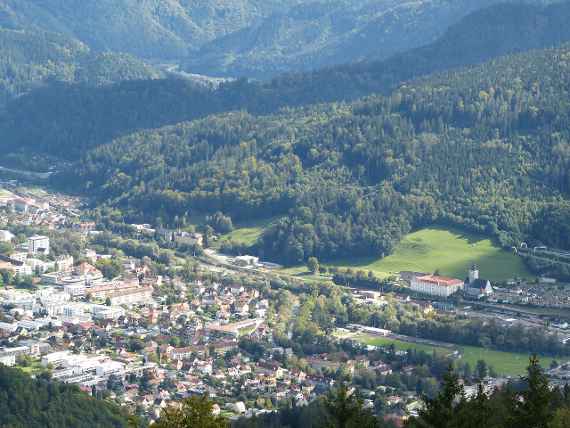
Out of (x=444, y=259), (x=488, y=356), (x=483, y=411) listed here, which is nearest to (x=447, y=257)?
(x=444, y=259)

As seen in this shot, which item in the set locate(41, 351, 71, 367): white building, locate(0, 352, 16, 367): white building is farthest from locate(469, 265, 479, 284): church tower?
locate(0, 352, 16, 367): white building

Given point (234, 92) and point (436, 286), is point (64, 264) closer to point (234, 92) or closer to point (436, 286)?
point (436, 286)

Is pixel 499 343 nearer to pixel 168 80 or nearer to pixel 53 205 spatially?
pixel 53 205

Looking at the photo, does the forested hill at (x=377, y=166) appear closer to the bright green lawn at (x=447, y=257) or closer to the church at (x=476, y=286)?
the bright green lawn at (x=447, y=257)

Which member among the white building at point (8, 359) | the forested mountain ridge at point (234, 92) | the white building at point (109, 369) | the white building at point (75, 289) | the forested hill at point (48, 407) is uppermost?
the forested mountain ridge at point (234, 92)

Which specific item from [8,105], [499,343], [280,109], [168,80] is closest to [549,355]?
[499,343]

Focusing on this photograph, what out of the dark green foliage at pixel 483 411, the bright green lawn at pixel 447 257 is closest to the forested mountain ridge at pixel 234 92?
the bright green lawn at pixel 447 257
